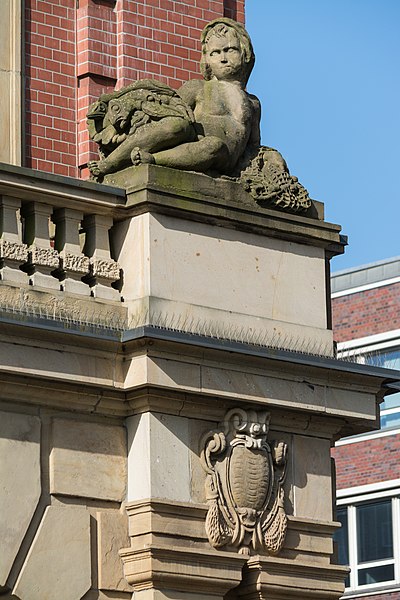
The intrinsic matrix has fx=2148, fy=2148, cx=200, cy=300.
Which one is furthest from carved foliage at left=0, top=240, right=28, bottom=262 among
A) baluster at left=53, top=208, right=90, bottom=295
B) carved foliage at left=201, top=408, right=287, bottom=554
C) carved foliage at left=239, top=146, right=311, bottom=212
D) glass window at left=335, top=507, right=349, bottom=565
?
glass window at left=335, top=507, right=349, bottom=565

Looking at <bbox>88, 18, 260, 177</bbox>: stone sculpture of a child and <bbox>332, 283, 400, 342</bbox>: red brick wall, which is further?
<bbox>332, 283, 400, 342</bbox>: red brick wall

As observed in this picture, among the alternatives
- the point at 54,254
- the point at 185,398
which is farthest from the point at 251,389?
the point at 54,254

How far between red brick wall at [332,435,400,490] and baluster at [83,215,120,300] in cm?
2604

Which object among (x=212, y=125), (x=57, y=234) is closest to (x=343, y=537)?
(x=212, y=125)

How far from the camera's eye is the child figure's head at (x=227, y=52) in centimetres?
1577

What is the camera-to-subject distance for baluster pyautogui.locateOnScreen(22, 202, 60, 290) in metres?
14.1

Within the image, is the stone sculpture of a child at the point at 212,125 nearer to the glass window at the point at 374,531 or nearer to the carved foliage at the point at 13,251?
the carved foliage at the point at 13,251

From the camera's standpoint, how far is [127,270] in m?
14.5

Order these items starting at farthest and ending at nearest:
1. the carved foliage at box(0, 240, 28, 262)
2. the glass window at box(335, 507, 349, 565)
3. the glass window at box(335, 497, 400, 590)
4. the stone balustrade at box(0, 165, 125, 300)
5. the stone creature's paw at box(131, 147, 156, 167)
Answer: the glass window at box(335, 507, 349, 565), the glass window at box(335, 497, 400, 590), the stone creature's paw at box(131, 147, 156, 167), the stone balustrade at box(0, 165, 125, 300), the carved foliage at box(0, 240, 28, 262)

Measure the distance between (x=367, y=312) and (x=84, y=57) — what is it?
1037 inches

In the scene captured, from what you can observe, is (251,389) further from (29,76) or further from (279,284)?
(29,76)

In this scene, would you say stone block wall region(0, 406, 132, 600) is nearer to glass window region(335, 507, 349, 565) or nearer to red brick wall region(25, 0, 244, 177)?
red brick wall region(25, 0, 244, 177)

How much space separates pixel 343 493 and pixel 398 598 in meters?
2.32

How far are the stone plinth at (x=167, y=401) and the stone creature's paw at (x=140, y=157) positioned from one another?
0.14 meters
